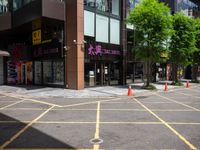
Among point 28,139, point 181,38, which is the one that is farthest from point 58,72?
point 28,139

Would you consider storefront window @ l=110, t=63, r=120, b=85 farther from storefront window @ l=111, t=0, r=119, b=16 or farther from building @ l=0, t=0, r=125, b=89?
storefront window @ l=111, t=0, r=119, b=16

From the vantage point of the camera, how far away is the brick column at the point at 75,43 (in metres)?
22.1

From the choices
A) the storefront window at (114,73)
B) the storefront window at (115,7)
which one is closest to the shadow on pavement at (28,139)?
the storefront window at (114,73)

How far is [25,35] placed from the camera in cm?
2942

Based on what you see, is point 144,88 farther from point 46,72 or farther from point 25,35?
point 25,35

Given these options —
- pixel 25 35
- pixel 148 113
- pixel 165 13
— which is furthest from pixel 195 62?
pixel 148 113

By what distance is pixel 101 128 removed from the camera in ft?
29.1

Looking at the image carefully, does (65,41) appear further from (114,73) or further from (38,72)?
(114,73)

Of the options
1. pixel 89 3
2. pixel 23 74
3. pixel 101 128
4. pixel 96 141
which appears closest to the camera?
pixel 96 141

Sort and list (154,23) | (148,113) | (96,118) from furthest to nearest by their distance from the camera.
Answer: (154,23) < (148,113) < (96,118)

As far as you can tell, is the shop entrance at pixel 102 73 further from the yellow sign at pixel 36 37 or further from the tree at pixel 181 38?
the tree at pixel 181 38

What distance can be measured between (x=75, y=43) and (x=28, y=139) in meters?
15.1

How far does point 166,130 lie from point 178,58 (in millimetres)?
21857

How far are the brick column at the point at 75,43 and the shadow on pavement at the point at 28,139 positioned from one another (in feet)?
43.1
